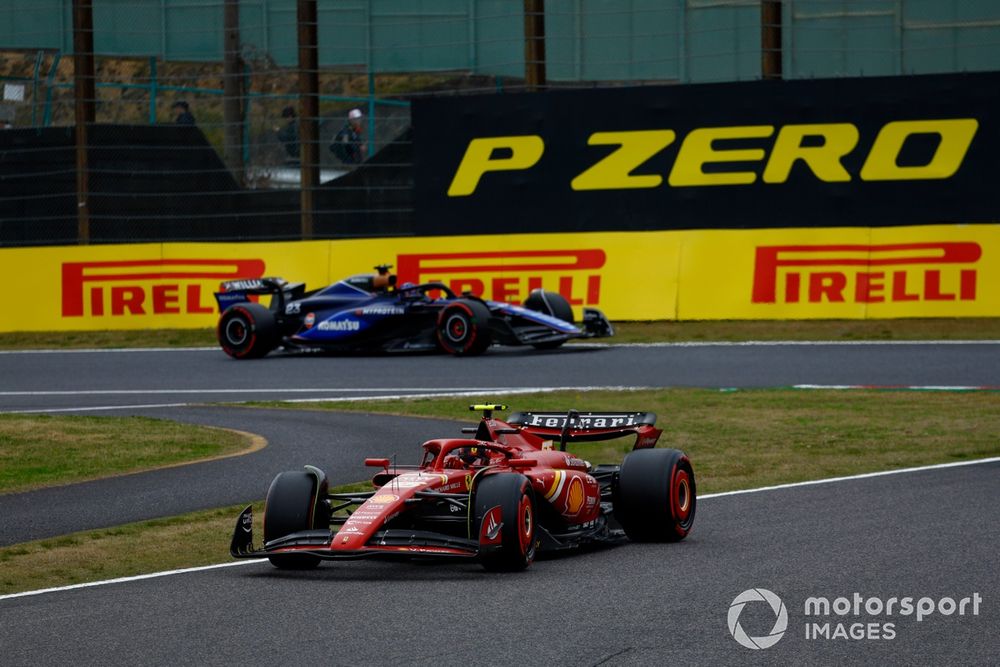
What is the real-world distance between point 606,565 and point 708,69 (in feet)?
79.6

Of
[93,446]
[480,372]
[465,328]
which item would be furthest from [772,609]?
[465,328]

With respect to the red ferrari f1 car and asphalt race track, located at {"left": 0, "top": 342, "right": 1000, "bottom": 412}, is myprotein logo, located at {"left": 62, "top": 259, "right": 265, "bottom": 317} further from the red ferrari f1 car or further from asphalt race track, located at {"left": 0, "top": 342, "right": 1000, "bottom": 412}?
the red ferrari f1 car

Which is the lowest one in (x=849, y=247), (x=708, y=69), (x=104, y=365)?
(x=104, y=365)

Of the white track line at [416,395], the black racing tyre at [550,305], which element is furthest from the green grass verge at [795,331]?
the white track line at [416,395]

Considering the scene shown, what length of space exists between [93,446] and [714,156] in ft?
41.7

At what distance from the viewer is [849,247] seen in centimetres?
2227

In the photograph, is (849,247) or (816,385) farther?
(849,247)

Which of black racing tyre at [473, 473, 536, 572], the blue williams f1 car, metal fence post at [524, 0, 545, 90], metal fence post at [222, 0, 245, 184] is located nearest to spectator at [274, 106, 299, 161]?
metal fence post at [222, 0, 245, 184]

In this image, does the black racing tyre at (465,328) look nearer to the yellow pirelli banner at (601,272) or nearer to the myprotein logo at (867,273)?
the yellow pirelli banner at (601,272)

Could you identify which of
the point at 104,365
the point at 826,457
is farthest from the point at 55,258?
the point at 826,457

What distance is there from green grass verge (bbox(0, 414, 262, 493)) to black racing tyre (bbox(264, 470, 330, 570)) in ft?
12.3

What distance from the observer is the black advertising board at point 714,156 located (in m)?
23.1

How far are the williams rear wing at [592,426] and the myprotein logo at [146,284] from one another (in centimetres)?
1545

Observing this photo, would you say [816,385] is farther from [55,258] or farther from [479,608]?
[55,258]
